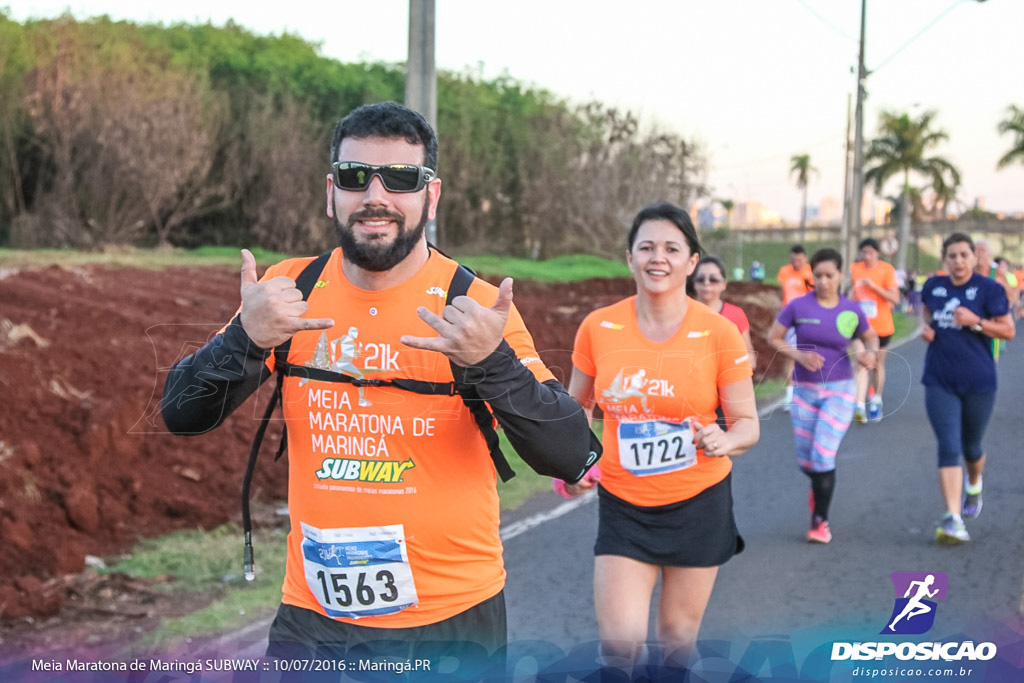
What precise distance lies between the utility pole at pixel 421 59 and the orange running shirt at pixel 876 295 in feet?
24.9

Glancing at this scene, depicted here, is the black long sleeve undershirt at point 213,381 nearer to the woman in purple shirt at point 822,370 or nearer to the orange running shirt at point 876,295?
the woman in purple shirt at point 822,370

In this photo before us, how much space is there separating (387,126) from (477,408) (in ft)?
2.58

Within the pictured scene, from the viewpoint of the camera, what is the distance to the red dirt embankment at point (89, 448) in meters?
5.37

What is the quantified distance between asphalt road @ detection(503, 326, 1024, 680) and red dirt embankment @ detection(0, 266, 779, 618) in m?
1.31

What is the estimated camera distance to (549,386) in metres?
2.43

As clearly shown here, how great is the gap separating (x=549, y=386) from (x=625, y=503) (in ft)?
5.38

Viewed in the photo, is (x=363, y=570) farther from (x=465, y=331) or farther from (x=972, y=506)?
(x=972, y=506)

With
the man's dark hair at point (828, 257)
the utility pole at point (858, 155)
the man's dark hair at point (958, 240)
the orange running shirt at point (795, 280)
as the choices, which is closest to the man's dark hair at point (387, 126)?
the man's dark hair at point (828, 257)

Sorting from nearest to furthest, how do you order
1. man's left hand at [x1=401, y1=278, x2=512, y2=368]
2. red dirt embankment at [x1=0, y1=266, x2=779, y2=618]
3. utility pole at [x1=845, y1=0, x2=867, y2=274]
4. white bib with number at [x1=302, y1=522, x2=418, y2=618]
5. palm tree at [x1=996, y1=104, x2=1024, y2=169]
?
1. man's left hand at [x1=401, y1=278, x2=512, y2=368]
2. white bib with number at [x1=302, y1=522, x2=418, y2=618]
3. red dirt embankment at [x1=0, y1=266, x2=779, y2=618]
4. utility pole at [x1=845, y1=0, x2=867, y2=274]
5. palm tree at [x1=996, y1=104, x2=1024, y2=169]

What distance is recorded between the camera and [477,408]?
8.04 feet

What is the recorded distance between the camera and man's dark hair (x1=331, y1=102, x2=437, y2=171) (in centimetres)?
256

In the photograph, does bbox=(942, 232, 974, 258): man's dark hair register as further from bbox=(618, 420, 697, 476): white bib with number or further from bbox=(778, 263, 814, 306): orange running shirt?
bbox=(778, 263, 814, 306): orange running shirt

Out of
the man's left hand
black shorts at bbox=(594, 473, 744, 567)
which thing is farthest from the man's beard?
black shorts at bbox=(594, 473, 744, 567)

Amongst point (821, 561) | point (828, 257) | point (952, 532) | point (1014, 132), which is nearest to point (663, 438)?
point (821, 561)
